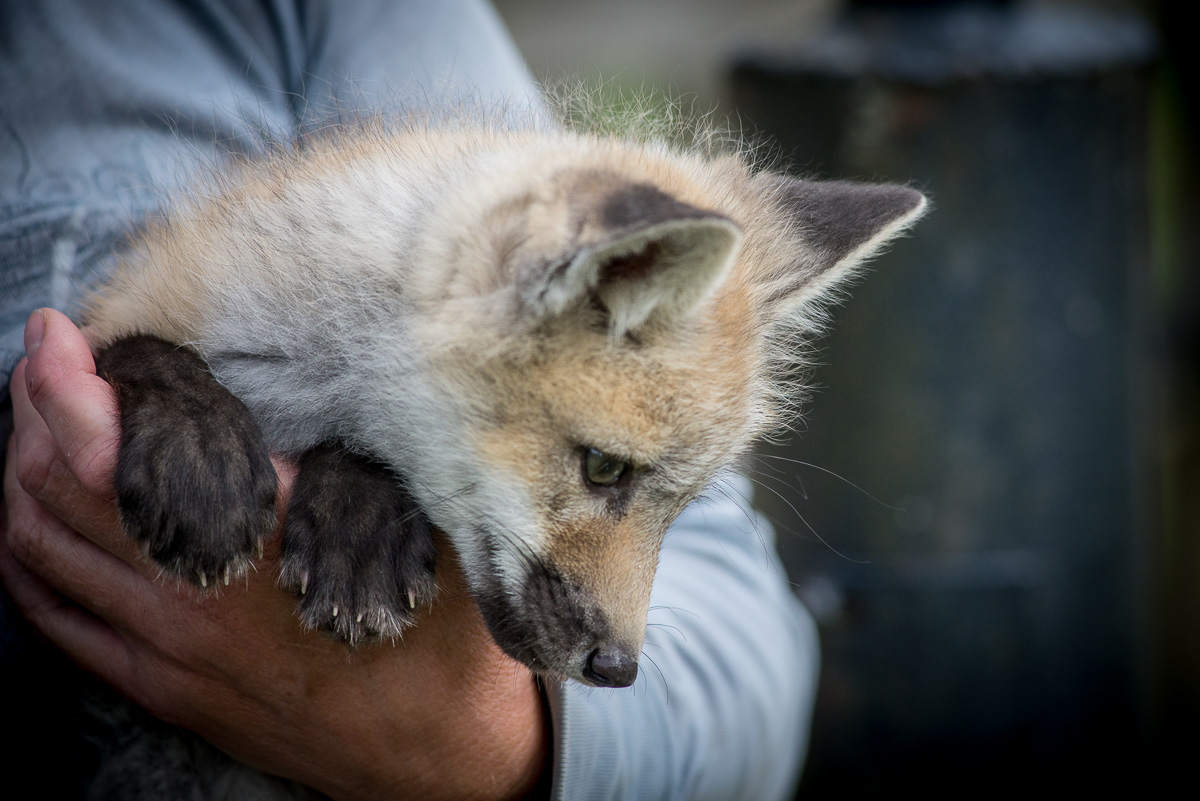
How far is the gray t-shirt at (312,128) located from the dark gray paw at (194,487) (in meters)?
0.46

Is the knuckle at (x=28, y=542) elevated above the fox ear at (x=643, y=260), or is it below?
below

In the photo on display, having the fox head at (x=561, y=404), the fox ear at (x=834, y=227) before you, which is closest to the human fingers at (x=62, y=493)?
the fox head at (x=561, y=404)

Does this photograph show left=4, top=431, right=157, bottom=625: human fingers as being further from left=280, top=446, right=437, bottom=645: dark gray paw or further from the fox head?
the fox head

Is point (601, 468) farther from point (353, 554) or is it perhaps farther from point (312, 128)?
point (312, 128)

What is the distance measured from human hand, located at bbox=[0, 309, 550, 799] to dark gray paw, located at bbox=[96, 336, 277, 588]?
0.21 ft

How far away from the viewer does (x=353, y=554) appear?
160cm

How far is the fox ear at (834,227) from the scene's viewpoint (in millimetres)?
1957

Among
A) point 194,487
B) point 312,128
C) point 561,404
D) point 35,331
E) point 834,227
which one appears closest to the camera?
point 194,487

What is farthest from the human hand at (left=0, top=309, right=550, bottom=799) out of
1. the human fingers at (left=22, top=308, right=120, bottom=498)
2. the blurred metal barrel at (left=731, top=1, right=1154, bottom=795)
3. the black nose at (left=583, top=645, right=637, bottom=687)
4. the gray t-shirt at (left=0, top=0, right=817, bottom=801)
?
the blurred metal barrel at (left=731, top=1, right=1154, bottom=795)

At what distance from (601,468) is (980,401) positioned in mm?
1975

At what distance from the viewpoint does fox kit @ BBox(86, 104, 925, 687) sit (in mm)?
1551

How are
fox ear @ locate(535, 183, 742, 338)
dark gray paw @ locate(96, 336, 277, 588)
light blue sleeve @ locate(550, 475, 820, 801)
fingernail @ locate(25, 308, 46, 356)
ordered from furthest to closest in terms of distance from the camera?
light blue sleeve @ locate(550, 475, 820, 801) < fingernail @ locate(25, 308, 46, 356) < dark gray paw @ locate(96, 336, 277, 588) < fox ear @ locate(535, 183, 742, 338)

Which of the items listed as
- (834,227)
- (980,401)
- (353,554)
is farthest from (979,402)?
(353,554)

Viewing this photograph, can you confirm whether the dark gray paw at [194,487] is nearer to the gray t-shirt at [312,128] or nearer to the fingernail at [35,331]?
the fingernail at [35,331]
